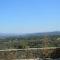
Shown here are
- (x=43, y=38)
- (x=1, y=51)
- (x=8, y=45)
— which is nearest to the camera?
(x=1, y=51)

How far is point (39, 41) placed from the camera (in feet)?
36.2

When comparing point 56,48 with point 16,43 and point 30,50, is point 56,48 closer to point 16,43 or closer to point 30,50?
point 30,50

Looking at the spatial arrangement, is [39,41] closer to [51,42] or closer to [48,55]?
[51,42]

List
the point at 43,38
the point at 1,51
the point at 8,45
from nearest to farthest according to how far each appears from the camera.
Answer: the point at 1,51 → the point at 8,45 → the point at 43,38

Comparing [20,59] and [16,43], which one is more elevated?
[16,43]

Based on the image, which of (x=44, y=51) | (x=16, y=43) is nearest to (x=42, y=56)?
(x=44, y=51)

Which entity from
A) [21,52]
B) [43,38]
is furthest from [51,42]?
[21,52]

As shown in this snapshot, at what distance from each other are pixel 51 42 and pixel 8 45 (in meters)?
2.31

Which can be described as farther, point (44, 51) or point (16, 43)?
point (16, 43)

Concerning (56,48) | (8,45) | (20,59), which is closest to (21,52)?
(20,59)

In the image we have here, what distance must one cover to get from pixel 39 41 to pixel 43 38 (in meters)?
0.28

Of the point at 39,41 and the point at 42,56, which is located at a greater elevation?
the point at 39,41

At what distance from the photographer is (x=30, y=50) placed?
980cm

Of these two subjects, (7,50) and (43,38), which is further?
(43,38)
